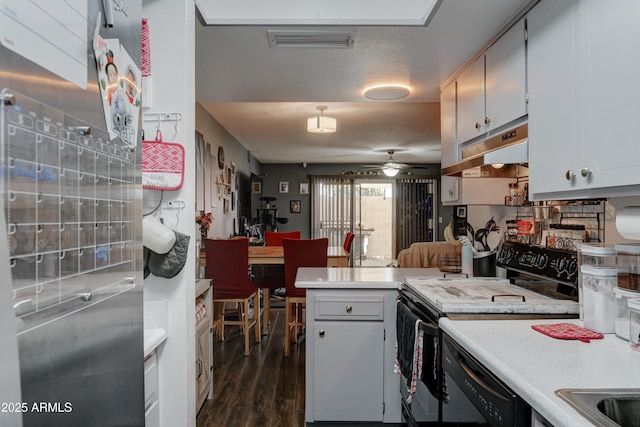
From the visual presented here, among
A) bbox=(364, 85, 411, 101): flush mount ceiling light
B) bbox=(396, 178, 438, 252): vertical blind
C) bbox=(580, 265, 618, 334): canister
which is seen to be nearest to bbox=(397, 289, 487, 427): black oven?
bbox=(580, 265, 618, 334): canister

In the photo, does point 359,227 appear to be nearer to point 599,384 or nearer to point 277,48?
point 277,48

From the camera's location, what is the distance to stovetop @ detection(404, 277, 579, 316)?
5.31ft

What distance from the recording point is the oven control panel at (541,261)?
1665 millimetres

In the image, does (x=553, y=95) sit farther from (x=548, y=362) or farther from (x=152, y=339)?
(x=152, y=339)

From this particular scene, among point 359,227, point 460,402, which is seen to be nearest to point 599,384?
point 460,402

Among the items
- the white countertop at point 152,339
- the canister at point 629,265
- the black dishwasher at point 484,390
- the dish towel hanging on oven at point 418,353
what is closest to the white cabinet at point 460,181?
the dish towel hanging on oven at point 418,353

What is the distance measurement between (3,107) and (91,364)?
408 mm

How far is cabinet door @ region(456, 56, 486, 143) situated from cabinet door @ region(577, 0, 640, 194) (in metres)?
0.84

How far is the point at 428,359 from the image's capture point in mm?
1697

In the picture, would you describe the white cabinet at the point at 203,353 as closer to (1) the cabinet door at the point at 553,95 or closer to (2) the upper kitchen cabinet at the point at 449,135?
(2) the upper kitchen cabinet at the point at 449,135

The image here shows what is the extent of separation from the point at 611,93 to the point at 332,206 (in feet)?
24.6

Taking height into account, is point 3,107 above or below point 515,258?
above

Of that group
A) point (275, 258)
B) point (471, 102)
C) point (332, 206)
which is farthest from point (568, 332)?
point (332, 206)

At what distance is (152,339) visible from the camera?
1297 mm
